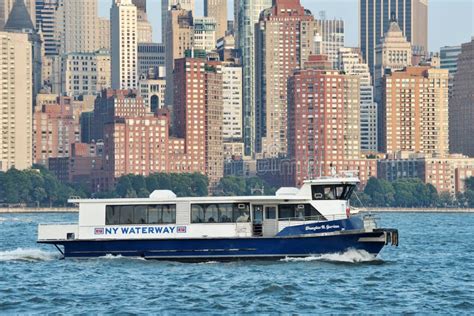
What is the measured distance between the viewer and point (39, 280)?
69188 mm

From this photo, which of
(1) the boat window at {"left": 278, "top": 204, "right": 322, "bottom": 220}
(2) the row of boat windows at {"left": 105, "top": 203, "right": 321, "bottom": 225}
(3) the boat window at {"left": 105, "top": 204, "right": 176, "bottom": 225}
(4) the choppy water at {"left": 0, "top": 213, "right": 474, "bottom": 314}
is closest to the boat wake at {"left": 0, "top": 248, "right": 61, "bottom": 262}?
(4) the choppy water at {"left": 0, "top": 213, "right": 474, "bottom": 314}

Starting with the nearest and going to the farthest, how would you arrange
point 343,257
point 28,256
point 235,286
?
point 235,286 < point 343,257 < point 28,256

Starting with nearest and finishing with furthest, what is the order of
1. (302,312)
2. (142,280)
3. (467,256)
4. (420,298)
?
(302,312) < (420,298) < (142,280) < (467,256)

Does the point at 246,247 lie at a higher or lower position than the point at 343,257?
higher

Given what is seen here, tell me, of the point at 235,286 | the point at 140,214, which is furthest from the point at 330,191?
the point at 235,286

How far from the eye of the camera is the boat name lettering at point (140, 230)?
75.0 meters

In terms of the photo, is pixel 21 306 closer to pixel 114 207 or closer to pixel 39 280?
pixel 39 280

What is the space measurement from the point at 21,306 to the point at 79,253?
15715mm

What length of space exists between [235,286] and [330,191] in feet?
40.3

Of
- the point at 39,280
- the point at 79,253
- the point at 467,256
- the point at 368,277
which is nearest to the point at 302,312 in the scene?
the point at 368,277

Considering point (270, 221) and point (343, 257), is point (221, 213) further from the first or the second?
point (343, 257)

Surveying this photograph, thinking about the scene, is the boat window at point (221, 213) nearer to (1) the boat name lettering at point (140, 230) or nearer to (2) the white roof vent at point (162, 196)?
(1) the boat name lettering at point (140, 230)

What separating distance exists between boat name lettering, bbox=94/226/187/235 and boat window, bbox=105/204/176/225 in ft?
1.02

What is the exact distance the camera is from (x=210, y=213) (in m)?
75.3
